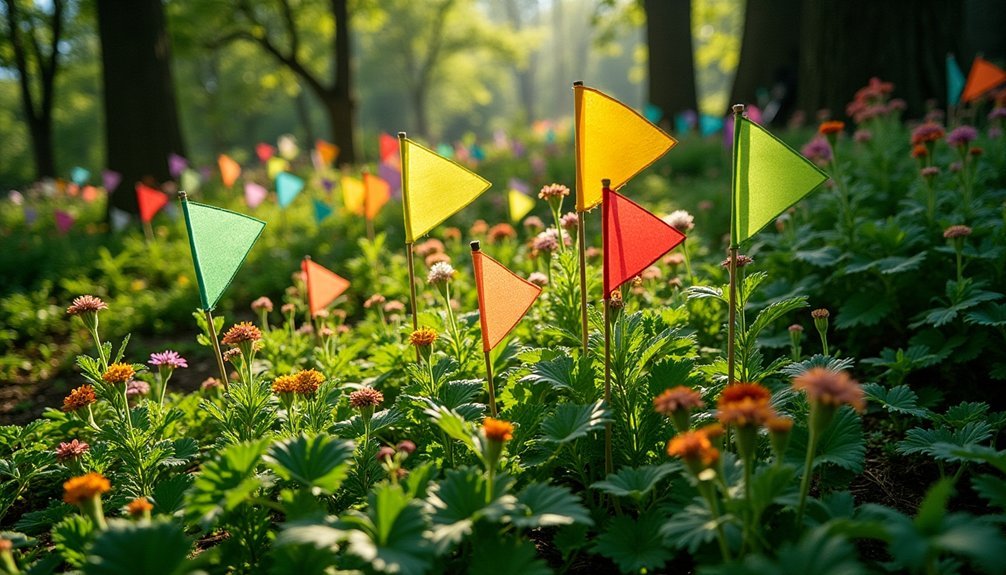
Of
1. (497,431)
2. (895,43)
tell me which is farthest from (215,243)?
(895,43)

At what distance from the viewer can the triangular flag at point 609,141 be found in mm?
1723

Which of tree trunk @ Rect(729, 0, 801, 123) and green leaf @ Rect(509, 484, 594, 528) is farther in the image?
tree trunk @ Rect(729, 0, 801, 123)

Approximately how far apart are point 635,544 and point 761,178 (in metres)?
0.96

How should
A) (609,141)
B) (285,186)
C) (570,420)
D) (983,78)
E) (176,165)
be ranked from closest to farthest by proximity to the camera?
1. (570,420)
2. (609,141)
3. (983,78)
4. (285,186)
5. (176,165)

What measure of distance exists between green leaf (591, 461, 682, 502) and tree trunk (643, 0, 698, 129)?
31.1 ft

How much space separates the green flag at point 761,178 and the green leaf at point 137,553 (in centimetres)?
143

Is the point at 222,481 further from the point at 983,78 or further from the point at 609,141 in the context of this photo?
the point at 983,78

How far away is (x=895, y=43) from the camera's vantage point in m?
5.80

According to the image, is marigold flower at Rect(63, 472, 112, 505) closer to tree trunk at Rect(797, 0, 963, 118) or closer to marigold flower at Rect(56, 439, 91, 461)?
marigold flower at Rect(56, 439, 91, 461)

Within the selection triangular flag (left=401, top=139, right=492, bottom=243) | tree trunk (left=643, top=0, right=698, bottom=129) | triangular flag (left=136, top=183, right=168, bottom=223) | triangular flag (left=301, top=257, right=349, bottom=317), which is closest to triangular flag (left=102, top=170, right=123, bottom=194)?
triangular flag (left=136, top=183, right=168, bottom=223)

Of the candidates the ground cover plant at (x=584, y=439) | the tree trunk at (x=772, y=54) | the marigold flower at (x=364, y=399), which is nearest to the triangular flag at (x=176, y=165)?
the ground cover plant at (x=584, y=439)

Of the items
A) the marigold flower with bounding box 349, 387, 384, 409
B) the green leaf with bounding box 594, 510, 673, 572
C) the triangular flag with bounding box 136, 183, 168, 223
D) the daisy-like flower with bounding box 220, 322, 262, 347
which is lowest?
the green leaf with bounding box 594, 510, 673, 572

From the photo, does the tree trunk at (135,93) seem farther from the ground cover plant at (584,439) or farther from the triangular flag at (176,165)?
the ground cover plant at (584,439)

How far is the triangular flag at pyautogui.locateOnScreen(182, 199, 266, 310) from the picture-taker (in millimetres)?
1857
